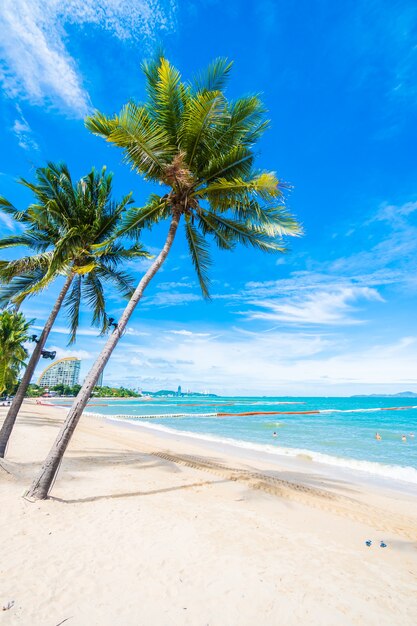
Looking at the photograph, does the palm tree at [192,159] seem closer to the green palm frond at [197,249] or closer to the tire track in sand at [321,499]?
the green palm frond at [197,249]

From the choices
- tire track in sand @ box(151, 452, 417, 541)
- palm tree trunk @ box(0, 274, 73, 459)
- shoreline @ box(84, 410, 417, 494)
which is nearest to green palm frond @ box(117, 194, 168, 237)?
palm tree trunk @ box(0, 274, 73, 459)

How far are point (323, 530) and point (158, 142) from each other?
28.6 feet

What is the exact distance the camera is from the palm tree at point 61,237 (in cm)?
824

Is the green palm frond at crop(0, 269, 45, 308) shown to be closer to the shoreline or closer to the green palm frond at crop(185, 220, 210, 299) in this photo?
the green palm frond at crop(185, 220, 210, 299)

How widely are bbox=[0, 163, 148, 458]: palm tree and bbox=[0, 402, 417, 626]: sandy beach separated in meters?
4.24

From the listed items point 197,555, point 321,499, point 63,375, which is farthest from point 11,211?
point 63,375

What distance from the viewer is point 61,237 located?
8.85 m

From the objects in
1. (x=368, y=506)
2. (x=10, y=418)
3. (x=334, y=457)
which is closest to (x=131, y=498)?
(x=10, y=418)

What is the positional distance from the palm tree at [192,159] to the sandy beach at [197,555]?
Result: 78.9 inches

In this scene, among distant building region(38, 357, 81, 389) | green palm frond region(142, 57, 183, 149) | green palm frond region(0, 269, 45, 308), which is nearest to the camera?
green palm frond region(142, 57, 183, 149)

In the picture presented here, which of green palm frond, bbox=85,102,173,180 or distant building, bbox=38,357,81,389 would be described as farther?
distant building, bbox=38,357,81,389

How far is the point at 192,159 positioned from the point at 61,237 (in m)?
4.53

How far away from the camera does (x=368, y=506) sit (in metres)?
7.59

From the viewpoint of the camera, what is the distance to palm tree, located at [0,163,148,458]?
8.24 metres
